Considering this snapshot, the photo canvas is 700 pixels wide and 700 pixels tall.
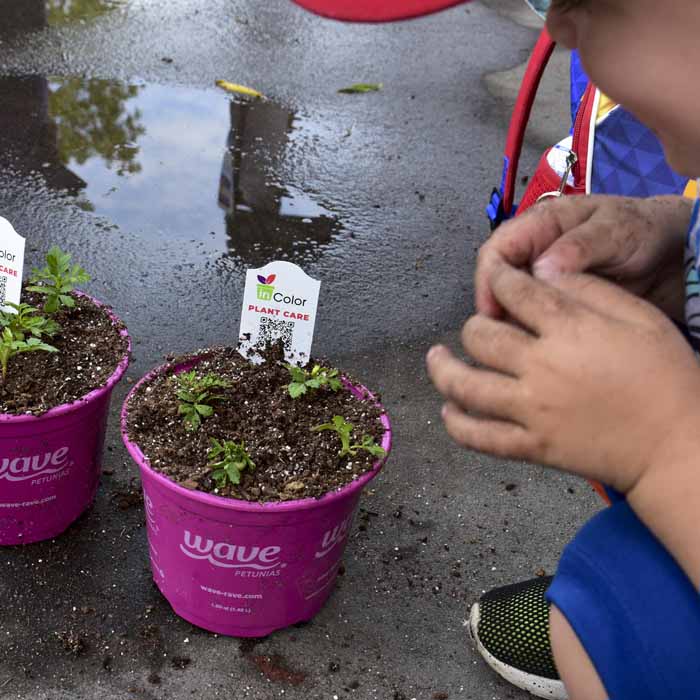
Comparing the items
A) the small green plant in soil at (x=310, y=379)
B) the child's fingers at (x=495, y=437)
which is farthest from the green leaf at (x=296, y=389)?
the child's fingers at (x=495, y=437)

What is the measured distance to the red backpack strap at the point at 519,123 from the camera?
232 cm

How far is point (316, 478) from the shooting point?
1.59m

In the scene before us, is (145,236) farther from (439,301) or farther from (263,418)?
(263,418)

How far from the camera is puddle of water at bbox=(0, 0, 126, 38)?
15.4ft

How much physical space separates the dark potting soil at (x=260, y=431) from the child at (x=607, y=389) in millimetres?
609

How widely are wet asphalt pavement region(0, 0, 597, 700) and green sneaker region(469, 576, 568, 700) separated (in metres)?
0.07

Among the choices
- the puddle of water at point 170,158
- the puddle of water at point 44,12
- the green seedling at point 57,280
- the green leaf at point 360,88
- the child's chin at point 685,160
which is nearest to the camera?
the child's chin at point 685,160

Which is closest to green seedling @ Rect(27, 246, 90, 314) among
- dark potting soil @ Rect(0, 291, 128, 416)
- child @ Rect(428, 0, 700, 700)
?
dark potting soil @ Rect(0, 291, 128, 416)

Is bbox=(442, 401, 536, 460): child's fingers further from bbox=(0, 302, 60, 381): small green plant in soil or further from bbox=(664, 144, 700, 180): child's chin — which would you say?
bbox=(0, 302, 60, 381): small green plant in soil

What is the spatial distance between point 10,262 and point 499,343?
1.27 m

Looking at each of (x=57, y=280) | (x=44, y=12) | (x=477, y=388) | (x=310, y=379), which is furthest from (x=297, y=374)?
(x=44, y=12)

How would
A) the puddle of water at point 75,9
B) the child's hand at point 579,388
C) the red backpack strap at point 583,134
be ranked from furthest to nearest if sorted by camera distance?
1. the puddle of water at point 75,9
2. the red backpack strap at point 583,134
3. the child's hand at point 579,388

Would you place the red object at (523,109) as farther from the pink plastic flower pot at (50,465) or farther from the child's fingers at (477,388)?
the child's fingers at (477,388)

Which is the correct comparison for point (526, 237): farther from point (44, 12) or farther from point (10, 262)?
point (44, 12)
